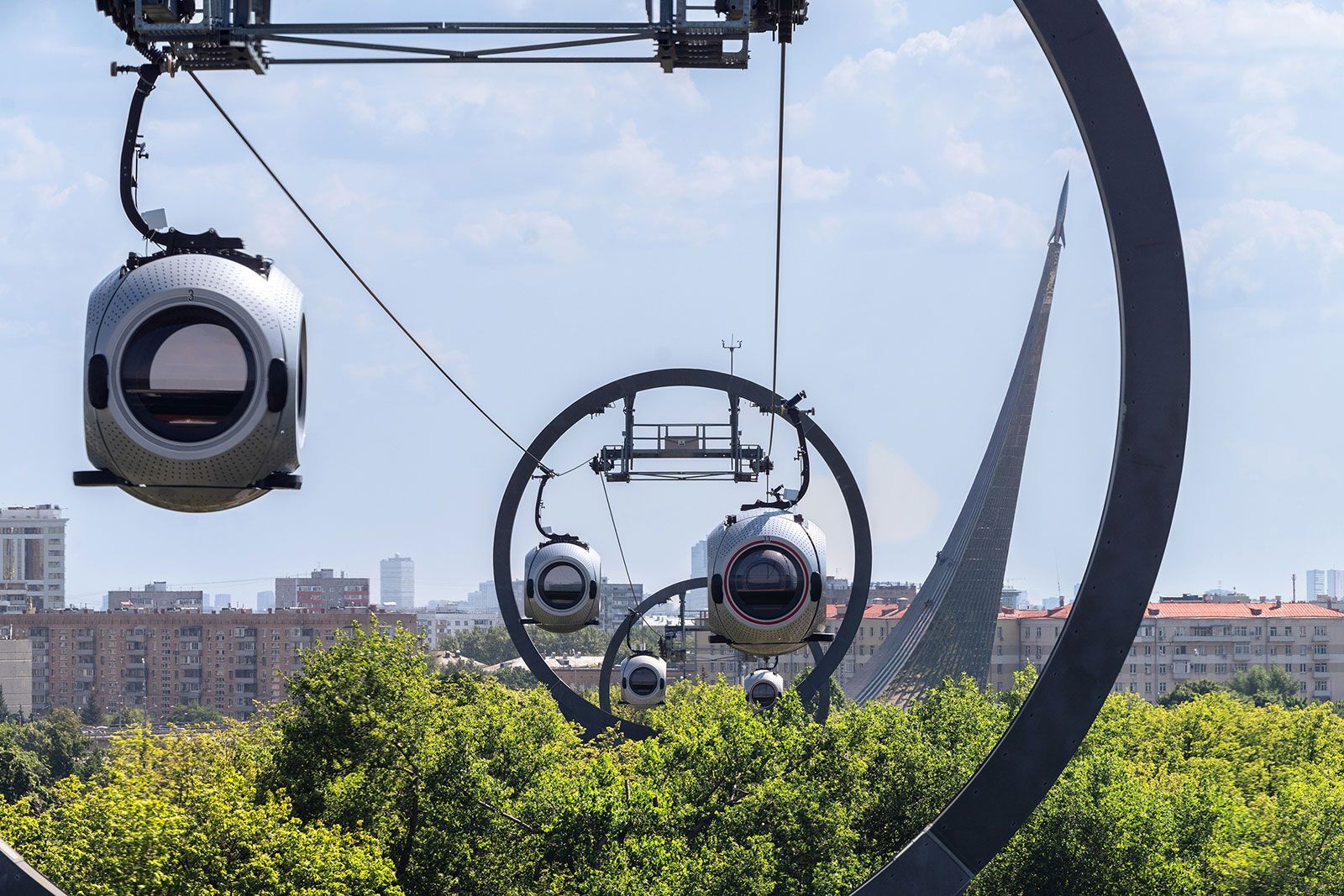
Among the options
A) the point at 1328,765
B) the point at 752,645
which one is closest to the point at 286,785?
the point at 752,645

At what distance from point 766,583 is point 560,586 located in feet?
48.3

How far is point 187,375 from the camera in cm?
962

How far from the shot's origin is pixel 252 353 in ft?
31.5

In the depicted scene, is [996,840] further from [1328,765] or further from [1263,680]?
[1263,680]

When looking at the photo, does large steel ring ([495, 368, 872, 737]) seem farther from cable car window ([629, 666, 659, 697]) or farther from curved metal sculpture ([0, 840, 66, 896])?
curved metal sculpture ([0, 840, 66, 896])

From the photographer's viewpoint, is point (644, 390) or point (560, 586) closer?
point (560, 586)

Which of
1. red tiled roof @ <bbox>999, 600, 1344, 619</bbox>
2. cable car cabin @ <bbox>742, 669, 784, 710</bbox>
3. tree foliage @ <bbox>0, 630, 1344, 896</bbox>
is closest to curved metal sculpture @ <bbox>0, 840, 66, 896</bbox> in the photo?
tree foliage @ <bbox>0, 630, 1344, 896</bbox>

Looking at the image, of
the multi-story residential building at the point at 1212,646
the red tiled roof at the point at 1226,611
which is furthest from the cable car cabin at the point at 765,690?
the red tiled roof at the point at 1226,611

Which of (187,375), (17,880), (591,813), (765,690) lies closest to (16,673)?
(765,690)

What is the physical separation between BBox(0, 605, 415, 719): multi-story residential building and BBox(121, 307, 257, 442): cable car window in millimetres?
174737

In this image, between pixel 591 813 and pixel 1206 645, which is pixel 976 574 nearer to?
pixel 1206 645

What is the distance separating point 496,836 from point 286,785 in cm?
439

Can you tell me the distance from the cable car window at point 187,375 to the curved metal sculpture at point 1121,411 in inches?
255

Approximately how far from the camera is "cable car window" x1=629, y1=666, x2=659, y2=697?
40469 millimetres
